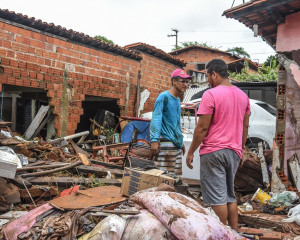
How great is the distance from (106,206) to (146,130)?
17.0 feet

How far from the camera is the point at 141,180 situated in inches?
139

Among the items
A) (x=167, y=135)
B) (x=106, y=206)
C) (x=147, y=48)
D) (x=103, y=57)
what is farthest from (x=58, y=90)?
(x=106, y=206)

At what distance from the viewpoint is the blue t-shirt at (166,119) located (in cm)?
416

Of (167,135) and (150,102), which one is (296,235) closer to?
(167,135)

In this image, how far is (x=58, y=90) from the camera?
8.10 meters

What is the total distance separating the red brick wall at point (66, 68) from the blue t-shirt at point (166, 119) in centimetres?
428

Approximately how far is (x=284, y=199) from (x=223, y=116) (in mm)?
2579

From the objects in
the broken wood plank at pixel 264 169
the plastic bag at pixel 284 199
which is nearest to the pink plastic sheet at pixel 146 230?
the plastic bag at pixel 284 199

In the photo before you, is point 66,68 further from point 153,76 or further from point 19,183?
point 19,183

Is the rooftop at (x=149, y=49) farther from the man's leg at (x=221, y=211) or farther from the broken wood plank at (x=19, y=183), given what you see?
the man's leg at (x=221, y=211)

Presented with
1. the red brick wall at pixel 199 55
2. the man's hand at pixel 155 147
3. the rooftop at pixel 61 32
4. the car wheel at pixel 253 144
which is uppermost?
the red brick wall at pixel 199 55

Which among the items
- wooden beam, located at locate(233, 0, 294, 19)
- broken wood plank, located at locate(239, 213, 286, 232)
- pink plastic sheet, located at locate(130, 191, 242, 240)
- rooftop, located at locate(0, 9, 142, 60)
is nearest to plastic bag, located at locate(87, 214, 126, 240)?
pink plastic sheet, located at locate(130, 191, 242, 240)

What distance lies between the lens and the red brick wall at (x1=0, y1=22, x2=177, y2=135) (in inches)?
280

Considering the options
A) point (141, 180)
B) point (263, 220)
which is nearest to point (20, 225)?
point (141, 180)
